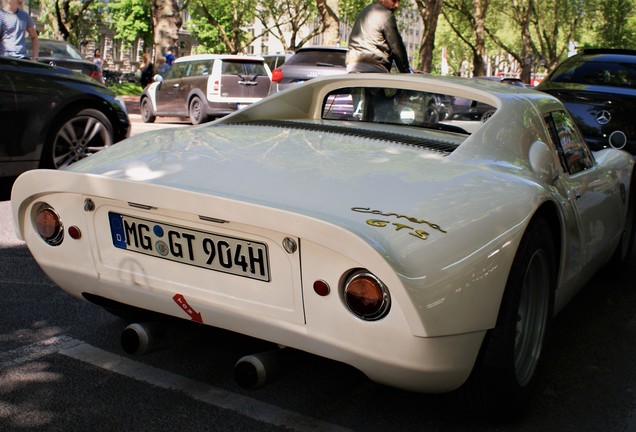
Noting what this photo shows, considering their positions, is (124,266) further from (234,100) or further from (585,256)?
(234,100)

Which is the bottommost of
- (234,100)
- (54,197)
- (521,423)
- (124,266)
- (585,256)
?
(234,100)

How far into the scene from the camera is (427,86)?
4023 mm

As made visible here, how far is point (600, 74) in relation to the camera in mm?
9789

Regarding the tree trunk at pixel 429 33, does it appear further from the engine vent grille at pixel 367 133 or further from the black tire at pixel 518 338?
the black tire at pixel 518 338

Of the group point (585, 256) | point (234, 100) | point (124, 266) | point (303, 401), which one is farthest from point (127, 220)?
point (234, 100)

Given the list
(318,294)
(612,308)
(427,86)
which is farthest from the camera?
(612,308)

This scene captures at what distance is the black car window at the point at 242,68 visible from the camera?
60.3ft

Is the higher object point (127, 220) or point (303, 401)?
point (127, 220)

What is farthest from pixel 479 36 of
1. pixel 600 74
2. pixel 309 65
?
pixel 600 74

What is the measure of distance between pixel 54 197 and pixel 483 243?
158 cm

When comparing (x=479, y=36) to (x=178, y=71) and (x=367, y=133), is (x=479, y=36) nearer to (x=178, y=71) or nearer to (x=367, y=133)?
(x=178, y=71)

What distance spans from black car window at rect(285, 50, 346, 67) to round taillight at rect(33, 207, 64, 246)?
12.7 meters

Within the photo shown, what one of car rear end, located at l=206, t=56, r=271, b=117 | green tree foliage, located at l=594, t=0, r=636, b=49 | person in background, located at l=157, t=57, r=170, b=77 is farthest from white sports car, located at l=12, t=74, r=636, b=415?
green tree foliage, located at l=594, t=0, r=636, b=49

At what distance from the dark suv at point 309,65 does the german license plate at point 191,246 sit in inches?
499
